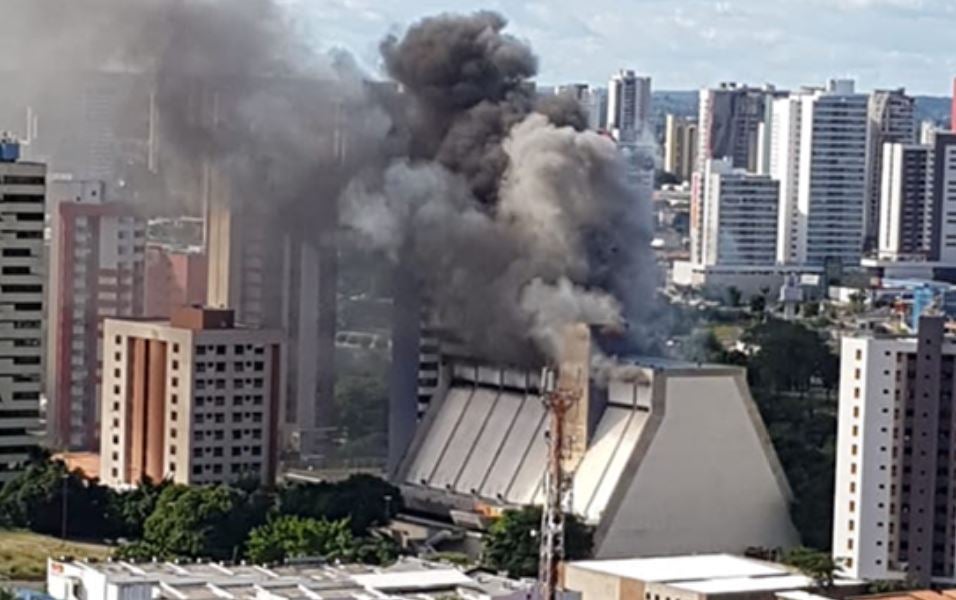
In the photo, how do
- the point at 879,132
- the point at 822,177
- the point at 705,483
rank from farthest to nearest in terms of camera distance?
the point at 879,132
the point at 822,177
the point at 705,483

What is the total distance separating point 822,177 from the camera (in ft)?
148

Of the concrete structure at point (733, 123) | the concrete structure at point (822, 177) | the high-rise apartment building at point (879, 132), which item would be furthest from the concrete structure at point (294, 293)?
the concrete structure at point (733, 123)

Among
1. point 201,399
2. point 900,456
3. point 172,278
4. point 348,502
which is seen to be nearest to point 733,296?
point 172,278

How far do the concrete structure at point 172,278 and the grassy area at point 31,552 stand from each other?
5204mm

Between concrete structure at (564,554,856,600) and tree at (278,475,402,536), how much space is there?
257cm

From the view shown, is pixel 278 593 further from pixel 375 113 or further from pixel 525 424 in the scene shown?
pixel 375 113

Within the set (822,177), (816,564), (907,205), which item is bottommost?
(816,564)

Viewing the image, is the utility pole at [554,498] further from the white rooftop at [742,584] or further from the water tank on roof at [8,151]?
the water tank on roof at [8,151]

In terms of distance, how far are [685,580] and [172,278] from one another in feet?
31.8

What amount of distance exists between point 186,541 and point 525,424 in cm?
306

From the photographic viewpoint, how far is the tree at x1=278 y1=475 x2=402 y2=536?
66.4ft

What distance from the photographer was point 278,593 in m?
15.5

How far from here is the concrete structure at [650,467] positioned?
2025 cm

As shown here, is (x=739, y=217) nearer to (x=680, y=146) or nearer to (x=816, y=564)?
(x=680, y=146)
